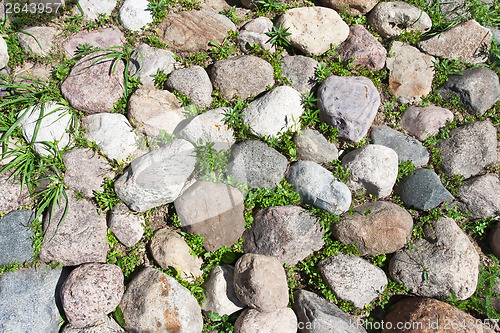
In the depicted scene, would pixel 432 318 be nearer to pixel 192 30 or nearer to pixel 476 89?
pixel 476 89

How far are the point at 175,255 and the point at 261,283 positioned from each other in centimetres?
85

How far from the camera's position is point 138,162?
3479 millimetres

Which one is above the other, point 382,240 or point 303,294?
point 382,240

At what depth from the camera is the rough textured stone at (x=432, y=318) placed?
3.26m

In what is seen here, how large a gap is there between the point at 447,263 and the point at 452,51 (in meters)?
2.42

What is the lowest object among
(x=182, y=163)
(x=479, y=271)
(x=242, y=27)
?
(x=479, y=271)

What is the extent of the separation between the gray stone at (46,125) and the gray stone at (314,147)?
2288 mm

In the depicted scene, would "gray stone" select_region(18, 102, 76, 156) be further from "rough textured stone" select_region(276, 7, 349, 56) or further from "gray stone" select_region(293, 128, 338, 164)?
"rough textured stone" select_region(276, 7, 349, 56)

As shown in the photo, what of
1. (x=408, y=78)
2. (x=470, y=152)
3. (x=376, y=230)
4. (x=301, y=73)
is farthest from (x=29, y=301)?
(x=470, y=152)

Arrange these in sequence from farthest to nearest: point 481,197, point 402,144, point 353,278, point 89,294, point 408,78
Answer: point 408,78 → point 402,144 → point 481,197 → point 353,278 → point 89,294

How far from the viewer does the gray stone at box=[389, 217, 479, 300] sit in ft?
11.5

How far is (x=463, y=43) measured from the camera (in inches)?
167

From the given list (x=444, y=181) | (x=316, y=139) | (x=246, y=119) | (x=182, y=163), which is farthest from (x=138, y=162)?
(x=444, y=181)

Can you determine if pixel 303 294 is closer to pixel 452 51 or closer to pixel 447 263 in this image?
pixel 447 263
